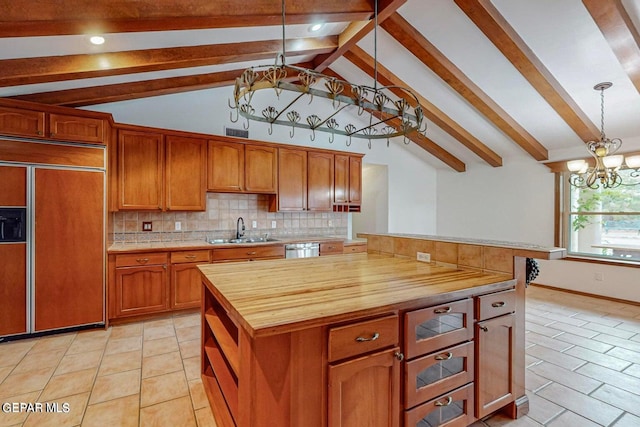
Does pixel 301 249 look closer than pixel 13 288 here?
No

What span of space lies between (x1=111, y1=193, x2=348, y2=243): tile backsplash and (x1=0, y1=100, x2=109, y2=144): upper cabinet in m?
1.12

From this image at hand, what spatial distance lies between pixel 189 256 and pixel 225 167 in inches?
51.2

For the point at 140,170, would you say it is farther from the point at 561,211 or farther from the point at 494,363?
the point at 561,211

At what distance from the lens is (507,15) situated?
3.01m

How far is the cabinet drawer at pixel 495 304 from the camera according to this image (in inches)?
66.1

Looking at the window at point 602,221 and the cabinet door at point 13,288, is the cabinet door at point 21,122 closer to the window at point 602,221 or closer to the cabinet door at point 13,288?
the cabinet door at point 13,288

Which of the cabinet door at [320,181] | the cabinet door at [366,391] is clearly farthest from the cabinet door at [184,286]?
the cabinet door at [366,391]

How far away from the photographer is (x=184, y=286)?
3664mm

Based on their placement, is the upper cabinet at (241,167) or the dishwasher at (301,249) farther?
the dishwasher at (301,249)

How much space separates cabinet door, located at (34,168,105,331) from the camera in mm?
2959

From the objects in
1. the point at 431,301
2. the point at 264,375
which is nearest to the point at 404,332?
the point at 431,301

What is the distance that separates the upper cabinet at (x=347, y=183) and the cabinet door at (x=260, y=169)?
1129mm

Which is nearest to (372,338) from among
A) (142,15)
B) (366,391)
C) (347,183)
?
(366,391)

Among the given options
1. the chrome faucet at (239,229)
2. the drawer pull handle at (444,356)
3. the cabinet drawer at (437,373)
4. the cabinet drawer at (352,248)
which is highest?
the chrome faucet at (239,229)
